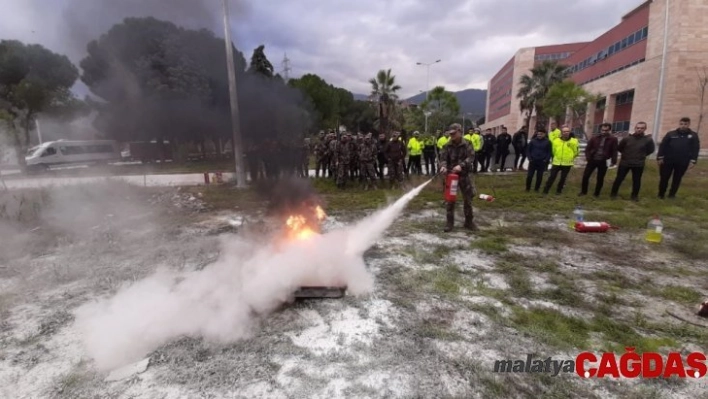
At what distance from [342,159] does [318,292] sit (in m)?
7.82

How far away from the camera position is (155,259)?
5.60 m

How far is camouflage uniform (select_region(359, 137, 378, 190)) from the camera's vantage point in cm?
1119

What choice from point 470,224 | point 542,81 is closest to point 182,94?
point 470,224

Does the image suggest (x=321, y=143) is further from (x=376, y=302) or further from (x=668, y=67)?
(x=668, y=67)

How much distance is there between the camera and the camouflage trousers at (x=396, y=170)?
11141 millimetres

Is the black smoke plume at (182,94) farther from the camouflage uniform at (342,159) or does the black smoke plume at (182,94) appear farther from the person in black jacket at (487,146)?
the person in black jacket at (487,146)

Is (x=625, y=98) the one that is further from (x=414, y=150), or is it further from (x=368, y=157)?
(x=368, y=157)

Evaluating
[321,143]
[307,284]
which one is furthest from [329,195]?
[307,284]

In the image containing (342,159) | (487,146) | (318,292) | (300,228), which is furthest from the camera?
(487,146)

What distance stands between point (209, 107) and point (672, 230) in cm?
1173

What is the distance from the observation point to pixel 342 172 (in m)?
11.6

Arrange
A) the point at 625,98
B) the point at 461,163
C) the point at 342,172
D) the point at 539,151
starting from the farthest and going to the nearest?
the point at 625,98
the point at 342,172
the point at 539,151
the point at 461,163

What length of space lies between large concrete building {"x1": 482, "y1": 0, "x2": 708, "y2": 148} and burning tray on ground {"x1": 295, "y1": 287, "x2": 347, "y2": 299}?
1445cm

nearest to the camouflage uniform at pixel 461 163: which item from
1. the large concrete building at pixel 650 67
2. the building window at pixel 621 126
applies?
the large concrete building at pixel 650 67
